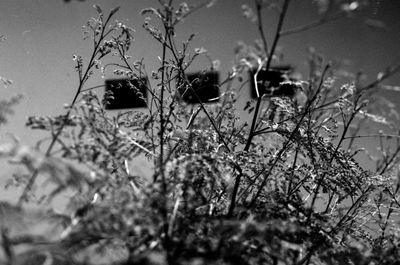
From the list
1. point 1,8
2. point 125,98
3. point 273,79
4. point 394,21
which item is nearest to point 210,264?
point 273,79

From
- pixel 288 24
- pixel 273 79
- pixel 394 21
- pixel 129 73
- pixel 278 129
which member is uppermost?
pixel 394 21

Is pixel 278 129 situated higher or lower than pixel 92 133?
higher

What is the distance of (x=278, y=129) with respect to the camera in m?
1.85

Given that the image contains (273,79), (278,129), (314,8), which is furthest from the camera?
(314,8)

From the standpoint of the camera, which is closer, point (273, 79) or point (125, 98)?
point (273, 79)

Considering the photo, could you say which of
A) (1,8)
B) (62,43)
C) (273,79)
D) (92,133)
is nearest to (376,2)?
(273,79)

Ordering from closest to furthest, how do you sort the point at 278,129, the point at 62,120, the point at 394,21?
the point at 62,120
the point at 278,129
the point at 394,21

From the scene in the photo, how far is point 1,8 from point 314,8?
3.05 metres

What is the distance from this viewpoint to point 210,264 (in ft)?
3.18

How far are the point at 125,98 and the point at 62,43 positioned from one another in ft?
4.76

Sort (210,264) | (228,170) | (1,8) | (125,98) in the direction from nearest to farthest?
(210,264) < (228,170) < (125,98) < (1,8)

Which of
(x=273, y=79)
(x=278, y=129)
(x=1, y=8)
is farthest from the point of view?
(x=1, y=8)

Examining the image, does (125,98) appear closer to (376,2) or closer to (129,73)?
(129,73)

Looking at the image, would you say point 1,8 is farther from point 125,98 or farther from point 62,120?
point 62,120
